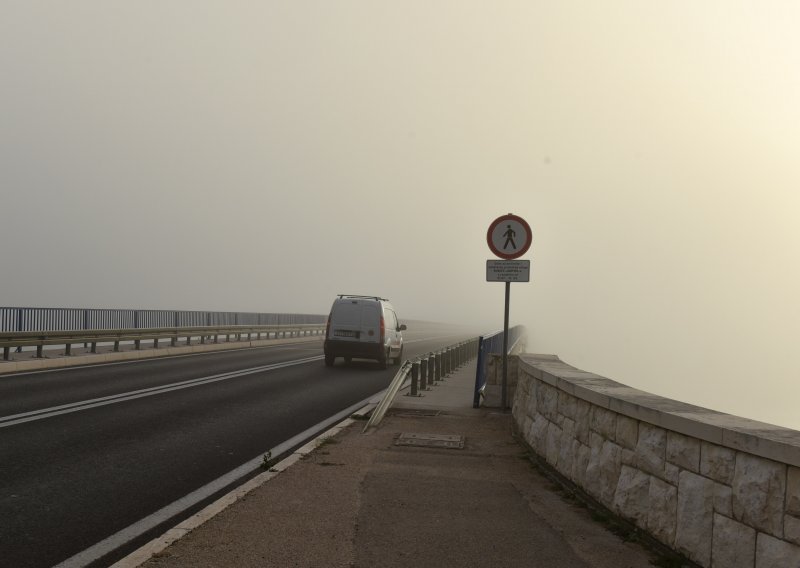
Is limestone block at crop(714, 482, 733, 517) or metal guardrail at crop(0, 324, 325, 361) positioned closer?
limestone block at crop(714, 482, 733, 517)

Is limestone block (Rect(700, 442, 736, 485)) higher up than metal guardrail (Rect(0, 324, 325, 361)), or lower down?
higher up

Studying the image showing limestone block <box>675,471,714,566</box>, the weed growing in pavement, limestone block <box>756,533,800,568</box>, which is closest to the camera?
limestone block <box>756,533,800,568</box>

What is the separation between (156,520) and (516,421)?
529 cm

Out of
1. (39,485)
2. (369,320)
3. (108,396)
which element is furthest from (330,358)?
(39,485)

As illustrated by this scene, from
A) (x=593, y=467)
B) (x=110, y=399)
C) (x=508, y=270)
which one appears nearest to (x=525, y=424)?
(x=593, y=467)

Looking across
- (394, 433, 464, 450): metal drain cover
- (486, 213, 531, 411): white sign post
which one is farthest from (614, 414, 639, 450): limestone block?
(486, 213, 531, 411): white sign post

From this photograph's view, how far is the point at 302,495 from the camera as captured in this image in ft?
20.3

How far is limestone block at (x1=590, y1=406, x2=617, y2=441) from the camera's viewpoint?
5.48 meters

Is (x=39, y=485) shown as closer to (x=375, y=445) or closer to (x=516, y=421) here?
(x=375, y=445)

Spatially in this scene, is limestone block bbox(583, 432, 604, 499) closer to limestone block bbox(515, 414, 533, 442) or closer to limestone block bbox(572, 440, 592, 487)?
limestone block bbox(572, 440, 592, 487)

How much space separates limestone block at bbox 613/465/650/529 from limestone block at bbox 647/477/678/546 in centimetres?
7

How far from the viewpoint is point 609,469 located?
5496mm

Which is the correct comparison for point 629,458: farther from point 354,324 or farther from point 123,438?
point 354,324

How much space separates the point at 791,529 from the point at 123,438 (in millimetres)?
7324
